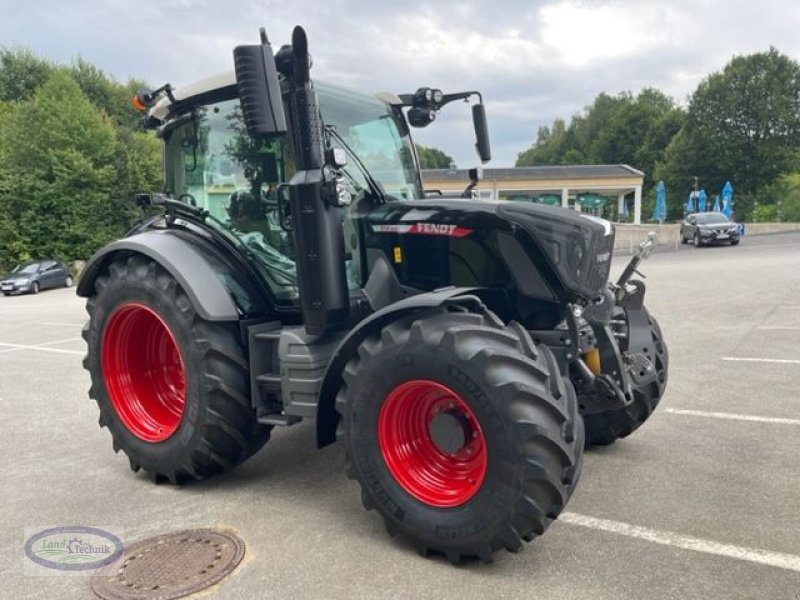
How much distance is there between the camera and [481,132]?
4742 mm

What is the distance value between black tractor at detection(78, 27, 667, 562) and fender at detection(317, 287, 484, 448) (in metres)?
0.01

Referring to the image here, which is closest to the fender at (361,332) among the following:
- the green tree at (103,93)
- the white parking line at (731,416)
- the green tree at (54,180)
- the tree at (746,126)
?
the white parking line at (731,416)

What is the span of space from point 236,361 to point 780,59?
58804 millimetres

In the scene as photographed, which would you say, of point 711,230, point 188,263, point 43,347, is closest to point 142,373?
point 188,263

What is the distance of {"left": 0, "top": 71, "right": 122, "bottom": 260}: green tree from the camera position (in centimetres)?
2697

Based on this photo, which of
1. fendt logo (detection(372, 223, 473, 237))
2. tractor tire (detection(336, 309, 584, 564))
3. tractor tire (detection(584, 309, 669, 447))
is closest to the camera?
tractor tire (detection(336, 309, 584, 564))

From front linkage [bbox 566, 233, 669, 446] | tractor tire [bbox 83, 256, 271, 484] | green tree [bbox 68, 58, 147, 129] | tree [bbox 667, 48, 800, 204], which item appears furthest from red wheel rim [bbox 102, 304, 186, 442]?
tree [bbox 667, 48, 800, 204]

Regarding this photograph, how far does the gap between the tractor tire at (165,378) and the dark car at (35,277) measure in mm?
21904

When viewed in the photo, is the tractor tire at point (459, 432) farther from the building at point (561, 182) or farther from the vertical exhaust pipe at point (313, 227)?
the building at point (561, 182)

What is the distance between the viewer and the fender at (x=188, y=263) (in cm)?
379

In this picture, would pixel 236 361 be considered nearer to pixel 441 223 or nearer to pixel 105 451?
pixel 441 223

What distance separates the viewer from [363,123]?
413 centimetres

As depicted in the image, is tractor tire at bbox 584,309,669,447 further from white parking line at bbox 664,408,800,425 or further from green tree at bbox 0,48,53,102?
green tree at bbox 0,48,53,102

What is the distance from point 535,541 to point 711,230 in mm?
A: 28090
